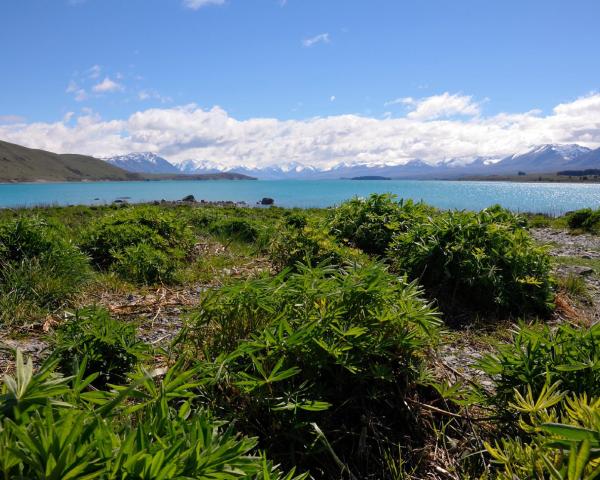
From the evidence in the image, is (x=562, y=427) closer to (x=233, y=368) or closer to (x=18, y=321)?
(x=233, y=368)

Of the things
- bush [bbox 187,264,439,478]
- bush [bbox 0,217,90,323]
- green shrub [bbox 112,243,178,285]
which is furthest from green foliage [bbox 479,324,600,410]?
green shrub [bbox 112,243,178,285]

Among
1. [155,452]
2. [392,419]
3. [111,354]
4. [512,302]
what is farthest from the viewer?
[512,302]

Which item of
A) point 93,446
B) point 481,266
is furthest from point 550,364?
point 481,266

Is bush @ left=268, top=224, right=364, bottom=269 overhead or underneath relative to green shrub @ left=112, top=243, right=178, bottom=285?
overhead

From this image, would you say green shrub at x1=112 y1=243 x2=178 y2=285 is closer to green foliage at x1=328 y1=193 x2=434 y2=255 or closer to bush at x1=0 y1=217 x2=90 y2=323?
bush at x1=0 y1=217 x2=90 y2=323

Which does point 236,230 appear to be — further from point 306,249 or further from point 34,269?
point 34,269

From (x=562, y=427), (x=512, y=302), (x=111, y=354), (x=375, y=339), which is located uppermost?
(x=562, y=427)

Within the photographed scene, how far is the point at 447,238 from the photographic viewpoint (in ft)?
23.8

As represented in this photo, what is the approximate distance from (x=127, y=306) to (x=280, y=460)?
4158 mm

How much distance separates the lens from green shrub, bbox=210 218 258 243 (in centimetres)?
1299

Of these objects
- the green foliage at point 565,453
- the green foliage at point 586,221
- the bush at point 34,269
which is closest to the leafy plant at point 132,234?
the bush at point 34,269

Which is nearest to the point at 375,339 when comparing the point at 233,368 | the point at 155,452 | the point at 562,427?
the point at 233,368

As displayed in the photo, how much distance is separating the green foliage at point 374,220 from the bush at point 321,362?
6002mm

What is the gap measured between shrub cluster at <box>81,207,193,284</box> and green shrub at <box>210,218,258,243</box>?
2.56 metres
